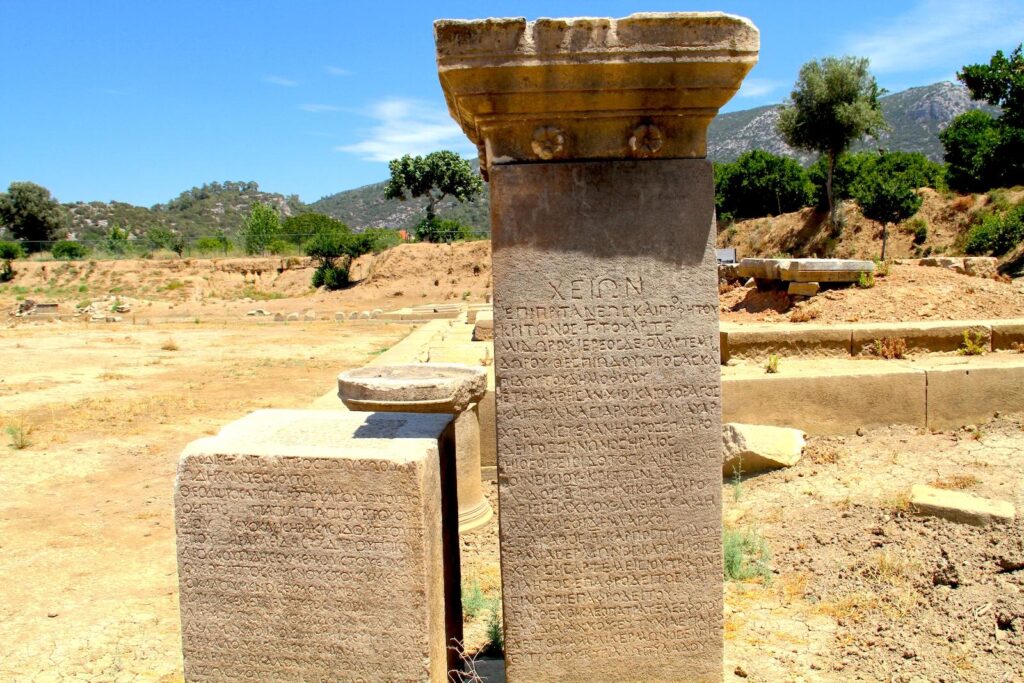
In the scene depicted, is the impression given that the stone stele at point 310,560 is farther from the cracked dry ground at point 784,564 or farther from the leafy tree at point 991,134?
the leafy tree at point 991,134

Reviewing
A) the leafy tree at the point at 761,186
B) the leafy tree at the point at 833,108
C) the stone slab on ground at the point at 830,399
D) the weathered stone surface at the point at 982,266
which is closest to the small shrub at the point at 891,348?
the stone slab on ground at the point at 830,399

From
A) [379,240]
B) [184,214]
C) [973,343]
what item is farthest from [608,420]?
[184,214]

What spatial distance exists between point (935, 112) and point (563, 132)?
395 ft

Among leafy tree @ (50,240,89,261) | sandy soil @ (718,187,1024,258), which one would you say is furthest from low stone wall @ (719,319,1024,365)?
leafy tree @ (50,240,89,261)

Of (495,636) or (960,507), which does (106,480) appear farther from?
(960,507)

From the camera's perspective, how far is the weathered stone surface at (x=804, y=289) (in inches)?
379

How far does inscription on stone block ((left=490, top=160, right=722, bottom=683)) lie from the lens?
2.34 meters

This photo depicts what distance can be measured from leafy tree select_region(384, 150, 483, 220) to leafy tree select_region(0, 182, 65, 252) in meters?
21.8

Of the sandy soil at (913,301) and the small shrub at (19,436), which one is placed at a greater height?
the sandy soil at (913,301)

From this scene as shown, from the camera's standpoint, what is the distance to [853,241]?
1143 inches

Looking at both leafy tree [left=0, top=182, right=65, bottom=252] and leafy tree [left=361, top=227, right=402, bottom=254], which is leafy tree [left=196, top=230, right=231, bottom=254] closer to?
leafy tree [left=361, top=227, right=402, bottom=254]

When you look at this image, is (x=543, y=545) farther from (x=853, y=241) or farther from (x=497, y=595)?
(x=853, y=241)

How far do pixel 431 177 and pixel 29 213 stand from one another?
994 inches

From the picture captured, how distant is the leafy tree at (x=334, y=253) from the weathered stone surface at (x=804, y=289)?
28.1 meters
